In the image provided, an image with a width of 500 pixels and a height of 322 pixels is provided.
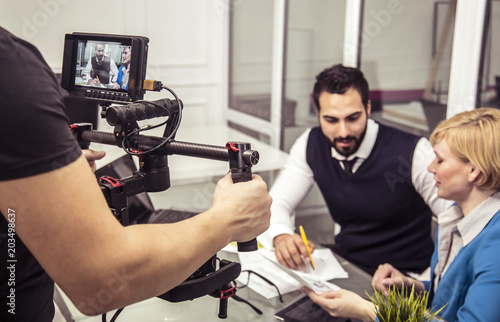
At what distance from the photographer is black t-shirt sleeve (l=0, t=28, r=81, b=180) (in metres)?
0.55

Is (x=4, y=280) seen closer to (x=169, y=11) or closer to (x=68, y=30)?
(x=68, y=30)

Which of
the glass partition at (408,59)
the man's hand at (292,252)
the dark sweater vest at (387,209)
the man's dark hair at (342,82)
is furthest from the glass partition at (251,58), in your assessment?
the man's hand at (292,252)

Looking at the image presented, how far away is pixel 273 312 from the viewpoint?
1201mm

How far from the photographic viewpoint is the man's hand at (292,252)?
1476 mm

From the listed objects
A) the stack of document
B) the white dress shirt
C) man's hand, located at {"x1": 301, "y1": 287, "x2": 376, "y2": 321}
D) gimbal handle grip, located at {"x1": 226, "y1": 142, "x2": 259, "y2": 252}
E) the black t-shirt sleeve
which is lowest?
the stack of document

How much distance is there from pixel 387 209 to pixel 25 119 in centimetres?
158

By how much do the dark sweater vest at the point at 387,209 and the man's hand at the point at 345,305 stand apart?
2.42 ft

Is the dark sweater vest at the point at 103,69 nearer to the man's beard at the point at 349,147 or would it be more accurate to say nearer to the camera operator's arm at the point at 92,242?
the camera operator's arm at the point at 92,242

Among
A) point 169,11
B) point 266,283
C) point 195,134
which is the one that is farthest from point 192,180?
point 266,283

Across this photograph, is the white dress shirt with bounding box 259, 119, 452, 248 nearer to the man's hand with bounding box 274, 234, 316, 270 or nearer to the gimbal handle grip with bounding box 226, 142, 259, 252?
the man's hand with bounding box 274, 234, 316, 270

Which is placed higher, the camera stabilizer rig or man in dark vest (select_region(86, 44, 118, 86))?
man in dark vest (select_region(86, 44, 118, 86))

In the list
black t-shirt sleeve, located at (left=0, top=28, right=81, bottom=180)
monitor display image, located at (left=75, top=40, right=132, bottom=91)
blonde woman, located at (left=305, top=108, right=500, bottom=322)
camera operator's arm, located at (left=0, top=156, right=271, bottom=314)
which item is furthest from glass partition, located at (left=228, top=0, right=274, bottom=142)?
black t-shirt sleeve, located at (left=0, top=28, right=81, bottom=180)

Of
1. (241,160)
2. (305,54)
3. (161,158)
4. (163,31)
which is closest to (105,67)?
(161,158)

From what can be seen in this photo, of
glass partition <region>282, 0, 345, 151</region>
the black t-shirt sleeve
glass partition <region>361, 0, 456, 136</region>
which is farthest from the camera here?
glass partition <region>282, 0, 345, 151</region>
